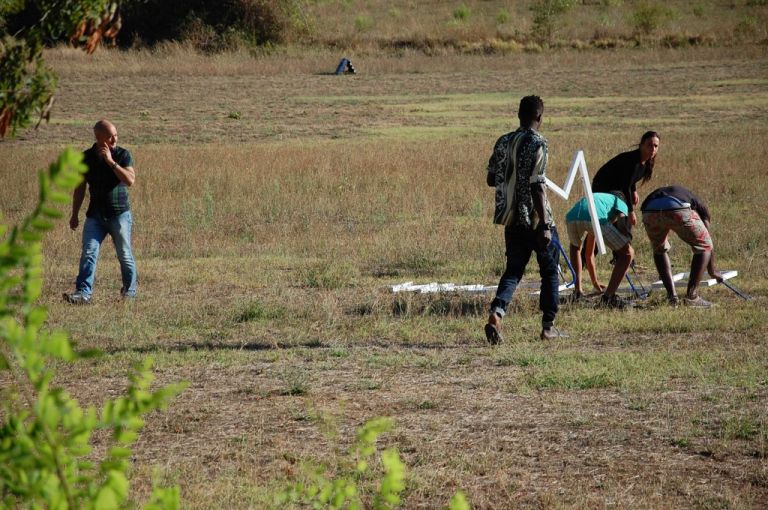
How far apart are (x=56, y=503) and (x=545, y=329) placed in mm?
6568

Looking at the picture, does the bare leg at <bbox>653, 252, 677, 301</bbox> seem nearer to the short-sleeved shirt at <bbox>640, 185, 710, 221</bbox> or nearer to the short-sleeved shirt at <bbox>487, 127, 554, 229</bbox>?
the short-sleeved shirt at <bbox>640, 185, 710, 221</bbox>

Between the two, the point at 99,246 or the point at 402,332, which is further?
the point at 99,246

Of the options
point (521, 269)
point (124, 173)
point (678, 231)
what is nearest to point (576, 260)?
point (678, 231)

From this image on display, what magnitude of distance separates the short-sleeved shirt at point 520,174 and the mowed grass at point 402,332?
1.04 m

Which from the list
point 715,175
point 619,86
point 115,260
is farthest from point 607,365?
point 619,86

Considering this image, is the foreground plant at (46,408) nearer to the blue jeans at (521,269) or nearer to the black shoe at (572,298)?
the blue jeans at (521,269)

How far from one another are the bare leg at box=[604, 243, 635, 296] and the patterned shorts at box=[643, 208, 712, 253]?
0.90ft

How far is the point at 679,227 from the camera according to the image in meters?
10.1

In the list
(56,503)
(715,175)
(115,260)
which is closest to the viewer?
(56,503)

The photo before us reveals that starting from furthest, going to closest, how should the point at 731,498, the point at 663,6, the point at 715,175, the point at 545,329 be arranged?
1. the point at 663,6
2. the point at 715,175
3. the point at 545,329
4. the point at 731,498

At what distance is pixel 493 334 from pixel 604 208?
89.4 inches

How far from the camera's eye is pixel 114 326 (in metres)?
9.48

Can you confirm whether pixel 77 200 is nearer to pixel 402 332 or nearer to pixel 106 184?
pixel 106 184

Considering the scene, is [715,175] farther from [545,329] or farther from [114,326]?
[114,326]
